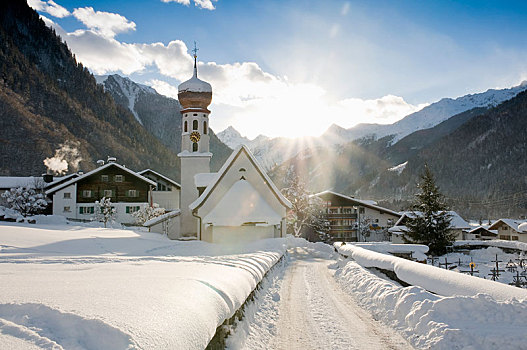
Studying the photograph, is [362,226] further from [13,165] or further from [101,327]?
[13,165]

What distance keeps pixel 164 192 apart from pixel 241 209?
36.1 meters

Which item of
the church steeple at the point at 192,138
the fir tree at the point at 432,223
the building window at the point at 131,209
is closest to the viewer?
the fir tree at the point at 432,223

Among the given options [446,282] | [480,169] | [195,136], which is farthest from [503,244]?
[480,169]

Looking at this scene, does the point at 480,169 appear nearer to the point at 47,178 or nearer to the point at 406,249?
the point at 406,249

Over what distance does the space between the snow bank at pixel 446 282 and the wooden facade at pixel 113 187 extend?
42.9 meters

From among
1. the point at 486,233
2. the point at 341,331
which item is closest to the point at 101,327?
the point at 341,331

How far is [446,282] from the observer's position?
8.61 meters

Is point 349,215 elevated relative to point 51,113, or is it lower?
lower

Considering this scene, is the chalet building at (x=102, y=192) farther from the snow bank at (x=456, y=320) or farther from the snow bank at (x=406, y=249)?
the snow bank at (x=456, y=320)

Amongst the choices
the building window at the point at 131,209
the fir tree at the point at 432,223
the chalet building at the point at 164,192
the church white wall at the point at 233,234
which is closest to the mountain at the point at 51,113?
the chalet building at the point at 164,192

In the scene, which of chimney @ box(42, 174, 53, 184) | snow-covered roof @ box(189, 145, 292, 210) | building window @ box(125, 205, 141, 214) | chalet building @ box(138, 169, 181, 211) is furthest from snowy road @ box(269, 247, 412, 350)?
chimney @ box(42, 174, 53, 184)

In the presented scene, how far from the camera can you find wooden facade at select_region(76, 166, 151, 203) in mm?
48125

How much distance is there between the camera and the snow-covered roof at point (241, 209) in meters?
27.7

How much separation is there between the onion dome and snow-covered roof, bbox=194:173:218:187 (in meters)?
6.94
